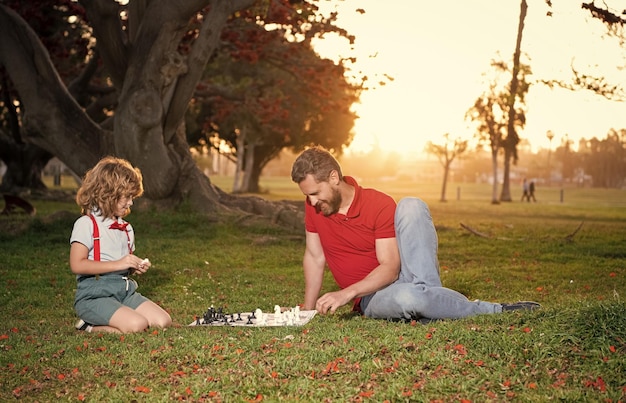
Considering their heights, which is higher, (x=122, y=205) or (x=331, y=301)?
(x=122, y=205)

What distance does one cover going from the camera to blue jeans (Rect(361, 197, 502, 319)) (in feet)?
22.9

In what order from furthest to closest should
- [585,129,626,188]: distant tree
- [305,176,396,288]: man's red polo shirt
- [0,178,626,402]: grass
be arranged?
[585,129,626,188]: distant tree < [305,176,396,288]: man's red polo shirt < [0,178,626,402]: grass

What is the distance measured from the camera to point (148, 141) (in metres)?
17.6

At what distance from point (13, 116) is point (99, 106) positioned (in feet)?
30.5

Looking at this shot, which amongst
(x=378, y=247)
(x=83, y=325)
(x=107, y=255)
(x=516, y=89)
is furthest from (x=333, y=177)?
(x=516, y=89)

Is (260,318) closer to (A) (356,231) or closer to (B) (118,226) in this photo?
(A) (356,231)

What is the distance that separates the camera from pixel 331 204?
283 inches

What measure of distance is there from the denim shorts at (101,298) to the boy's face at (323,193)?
79.7 inches

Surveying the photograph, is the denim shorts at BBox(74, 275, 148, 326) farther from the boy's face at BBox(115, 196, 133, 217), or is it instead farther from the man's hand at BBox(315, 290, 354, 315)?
the man's hand at BBox(315, 290, 354, 315)

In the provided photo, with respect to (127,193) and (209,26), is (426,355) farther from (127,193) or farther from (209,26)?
(209,26)

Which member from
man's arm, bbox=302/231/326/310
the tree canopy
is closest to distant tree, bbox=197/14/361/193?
the tree canopy

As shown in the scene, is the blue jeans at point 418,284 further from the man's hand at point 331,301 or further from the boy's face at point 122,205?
the boy's face at point 122,205

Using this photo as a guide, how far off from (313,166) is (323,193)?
299mm

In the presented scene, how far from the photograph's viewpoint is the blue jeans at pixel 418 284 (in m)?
6.99
